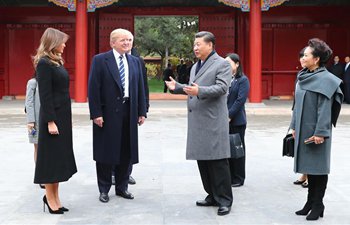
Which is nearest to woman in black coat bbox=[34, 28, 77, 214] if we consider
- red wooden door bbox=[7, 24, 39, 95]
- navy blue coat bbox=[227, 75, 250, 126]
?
navy blue coat bbox=[227, 75, 250, 126]

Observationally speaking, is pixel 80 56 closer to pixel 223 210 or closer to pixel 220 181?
pixel 220 181

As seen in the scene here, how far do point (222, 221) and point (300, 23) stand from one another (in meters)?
13.7

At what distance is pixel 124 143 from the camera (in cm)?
567

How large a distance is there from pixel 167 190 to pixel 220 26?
1188 centimetres

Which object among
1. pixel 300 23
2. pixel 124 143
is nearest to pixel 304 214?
pixel 124 143

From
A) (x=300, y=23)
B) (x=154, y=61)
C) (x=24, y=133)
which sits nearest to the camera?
(x=24, y=133)

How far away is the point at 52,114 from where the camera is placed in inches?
192

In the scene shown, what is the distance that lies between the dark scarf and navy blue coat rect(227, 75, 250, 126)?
4.17 ft

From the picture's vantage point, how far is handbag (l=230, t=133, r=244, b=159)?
18.9 ft

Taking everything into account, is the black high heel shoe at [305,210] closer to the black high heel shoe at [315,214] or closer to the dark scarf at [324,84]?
the black high heel shoe at [315,214]

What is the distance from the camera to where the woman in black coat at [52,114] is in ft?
16.0

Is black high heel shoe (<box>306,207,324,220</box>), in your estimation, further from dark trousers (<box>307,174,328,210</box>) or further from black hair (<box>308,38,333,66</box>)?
black hair (<box>308,38,333,66</box>)

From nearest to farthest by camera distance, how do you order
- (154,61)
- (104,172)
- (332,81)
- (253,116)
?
(332,81)
(104,172)
(253,116)
(154,61)

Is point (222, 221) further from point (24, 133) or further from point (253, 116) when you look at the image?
point (253, 116)
